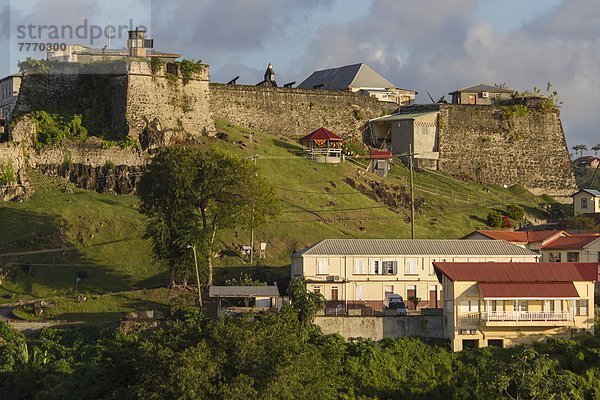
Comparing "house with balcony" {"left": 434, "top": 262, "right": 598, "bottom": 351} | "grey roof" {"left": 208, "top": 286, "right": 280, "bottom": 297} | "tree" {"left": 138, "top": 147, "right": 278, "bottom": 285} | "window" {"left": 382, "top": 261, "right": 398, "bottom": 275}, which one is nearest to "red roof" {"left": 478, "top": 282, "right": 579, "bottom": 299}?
"house with balcony" {"left": 434, "top": 262, "right": 598, "bottom": 351}

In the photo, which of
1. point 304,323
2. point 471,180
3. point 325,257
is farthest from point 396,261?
point 471,180

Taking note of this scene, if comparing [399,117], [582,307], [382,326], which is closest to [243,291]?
[382,326]

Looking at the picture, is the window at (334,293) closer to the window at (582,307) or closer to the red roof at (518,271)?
the red roof at (518,271)

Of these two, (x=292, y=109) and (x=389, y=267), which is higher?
(x=292, y=109)

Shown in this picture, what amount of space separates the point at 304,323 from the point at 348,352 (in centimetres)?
236

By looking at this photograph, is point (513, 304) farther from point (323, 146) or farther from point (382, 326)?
point (323, 146)

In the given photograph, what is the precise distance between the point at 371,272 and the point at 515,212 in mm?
28298

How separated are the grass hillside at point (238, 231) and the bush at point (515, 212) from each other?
5.18ft

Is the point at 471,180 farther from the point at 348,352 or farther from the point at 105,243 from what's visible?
the point at 348,352

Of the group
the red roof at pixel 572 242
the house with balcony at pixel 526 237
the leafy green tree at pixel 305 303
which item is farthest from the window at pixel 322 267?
the red roof at pixel 572 242

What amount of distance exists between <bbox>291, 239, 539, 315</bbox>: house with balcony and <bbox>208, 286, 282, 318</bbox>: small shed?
3043 mm

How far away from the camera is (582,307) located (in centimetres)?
5909

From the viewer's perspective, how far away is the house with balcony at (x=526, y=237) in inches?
2854

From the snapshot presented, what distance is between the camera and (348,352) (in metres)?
56.0
